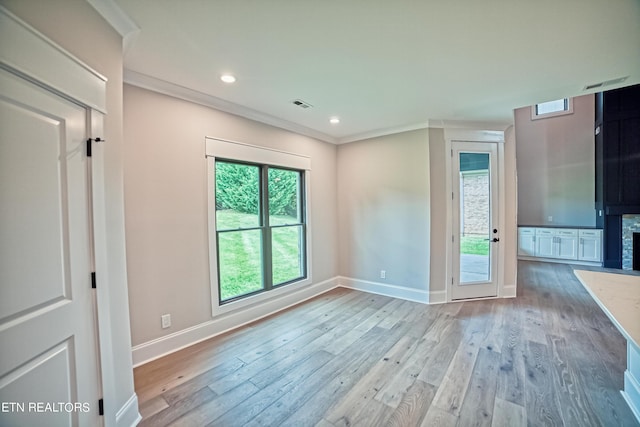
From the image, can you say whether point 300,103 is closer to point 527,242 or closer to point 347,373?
point 347,373

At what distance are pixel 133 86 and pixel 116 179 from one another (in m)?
1.17

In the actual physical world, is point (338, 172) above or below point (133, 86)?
below

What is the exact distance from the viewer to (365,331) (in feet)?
9.86

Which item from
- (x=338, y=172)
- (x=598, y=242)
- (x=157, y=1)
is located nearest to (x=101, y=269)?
(x=157, y=1)

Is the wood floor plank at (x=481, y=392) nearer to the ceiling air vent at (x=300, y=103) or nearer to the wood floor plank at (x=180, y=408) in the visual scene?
the wood floor plank at (x=180, y=408)

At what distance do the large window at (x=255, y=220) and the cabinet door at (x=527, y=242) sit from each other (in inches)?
234

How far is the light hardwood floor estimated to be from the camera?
1.78 meters

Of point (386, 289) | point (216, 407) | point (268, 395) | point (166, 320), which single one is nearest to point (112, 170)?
point (166, 320)

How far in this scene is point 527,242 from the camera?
663 centimetres

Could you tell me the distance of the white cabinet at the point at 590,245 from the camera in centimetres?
579

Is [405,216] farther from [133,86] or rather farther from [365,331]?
[133,86]

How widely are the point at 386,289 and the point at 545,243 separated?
194 inches

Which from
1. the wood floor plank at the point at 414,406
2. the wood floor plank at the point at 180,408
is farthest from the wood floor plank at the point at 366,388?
the wood floor plank at the point at 180,408
